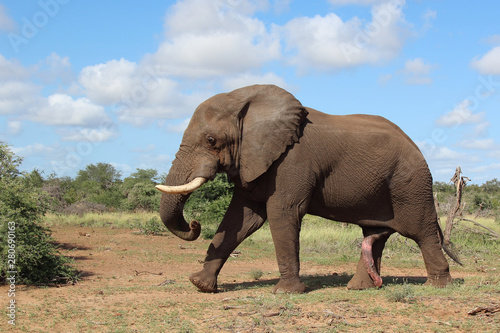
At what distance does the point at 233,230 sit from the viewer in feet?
26.3

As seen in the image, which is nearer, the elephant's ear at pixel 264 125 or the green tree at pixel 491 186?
the elephant's ear at pixel 264 125

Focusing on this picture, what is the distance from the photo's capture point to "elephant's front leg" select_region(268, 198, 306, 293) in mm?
7309

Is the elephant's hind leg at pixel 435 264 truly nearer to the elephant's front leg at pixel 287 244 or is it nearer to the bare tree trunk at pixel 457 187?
the elephant's front leg at pixel 287 244

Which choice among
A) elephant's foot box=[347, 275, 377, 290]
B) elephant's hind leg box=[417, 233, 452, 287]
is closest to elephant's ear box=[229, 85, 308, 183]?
elephant's foot box=[347, 275, 377, 290]

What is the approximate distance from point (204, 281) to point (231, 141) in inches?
84.5

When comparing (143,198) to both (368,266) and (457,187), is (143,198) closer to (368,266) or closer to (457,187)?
(457,187)

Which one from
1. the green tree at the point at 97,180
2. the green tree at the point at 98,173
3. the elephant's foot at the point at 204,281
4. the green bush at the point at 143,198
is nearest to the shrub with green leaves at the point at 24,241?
the elephant's foot at the point at 204,281

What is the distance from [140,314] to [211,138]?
8.29 ft

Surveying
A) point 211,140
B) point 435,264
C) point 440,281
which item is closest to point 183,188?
point 211,140

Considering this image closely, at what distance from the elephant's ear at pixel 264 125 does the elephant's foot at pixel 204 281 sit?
161 centimetres

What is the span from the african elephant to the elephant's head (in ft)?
0.05

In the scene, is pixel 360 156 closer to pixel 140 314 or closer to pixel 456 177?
pixel 140 314

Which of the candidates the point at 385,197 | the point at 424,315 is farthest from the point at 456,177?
the point at 424,315

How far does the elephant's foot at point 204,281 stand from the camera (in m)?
7.73
